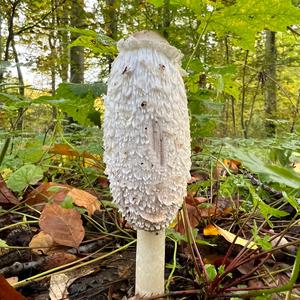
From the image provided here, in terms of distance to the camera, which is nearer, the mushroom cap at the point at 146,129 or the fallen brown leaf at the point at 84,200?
the mushroom cap at the point at 146,129

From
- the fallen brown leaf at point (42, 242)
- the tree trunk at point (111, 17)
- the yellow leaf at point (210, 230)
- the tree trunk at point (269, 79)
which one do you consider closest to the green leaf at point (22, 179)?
the fallen brown leaf at point (42, 242)

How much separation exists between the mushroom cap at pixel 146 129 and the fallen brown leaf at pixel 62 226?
0.40m

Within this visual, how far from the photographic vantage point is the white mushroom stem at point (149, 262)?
38.9 inches

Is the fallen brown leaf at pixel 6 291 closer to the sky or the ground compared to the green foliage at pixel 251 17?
closer to the ground

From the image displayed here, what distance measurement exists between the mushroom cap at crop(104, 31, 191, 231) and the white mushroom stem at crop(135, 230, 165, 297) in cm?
9

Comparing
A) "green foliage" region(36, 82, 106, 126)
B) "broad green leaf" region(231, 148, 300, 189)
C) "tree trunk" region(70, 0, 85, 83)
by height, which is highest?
"tree trunk" region(70, 0, 85, 83)

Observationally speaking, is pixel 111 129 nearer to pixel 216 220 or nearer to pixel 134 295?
pixel 134 295

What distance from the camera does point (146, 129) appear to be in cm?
85

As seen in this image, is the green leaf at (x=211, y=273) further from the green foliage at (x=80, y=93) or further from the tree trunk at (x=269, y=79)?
the tree trunk at (x=269, y=79)

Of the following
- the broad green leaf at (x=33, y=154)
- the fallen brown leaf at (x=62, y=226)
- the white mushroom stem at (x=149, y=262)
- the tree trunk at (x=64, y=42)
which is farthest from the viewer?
the tree trunk at (x=64, y=42)

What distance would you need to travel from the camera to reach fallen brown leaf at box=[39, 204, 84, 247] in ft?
4.05

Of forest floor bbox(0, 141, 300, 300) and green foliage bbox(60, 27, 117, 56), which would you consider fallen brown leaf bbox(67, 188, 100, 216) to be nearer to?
forest floor bbox(0, 141, 300, 300)

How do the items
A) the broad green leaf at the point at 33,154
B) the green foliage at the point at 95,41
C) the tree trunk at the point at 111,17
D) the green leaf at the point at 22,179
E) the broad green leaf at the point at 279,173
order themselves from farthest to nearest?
the tree trunk at the point at 111,17 < the broad green leaf at the point at 33,154 < the green leaf at the point at 22,179 < the green foliage at the point at 95,41 < the broad green leaf at the point at 279,173

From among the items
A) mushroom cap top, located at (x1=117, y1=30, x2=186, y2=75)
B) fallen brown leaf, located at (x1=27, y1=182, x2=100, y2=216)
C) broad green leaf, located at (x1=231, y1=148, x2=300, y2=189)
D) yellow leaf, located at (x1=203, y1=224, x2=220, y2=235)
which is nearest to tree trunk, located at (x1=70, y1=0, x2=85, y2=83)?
fallen brown leaf, located at (x1=27, y1=182, x2=100, y2=216)
